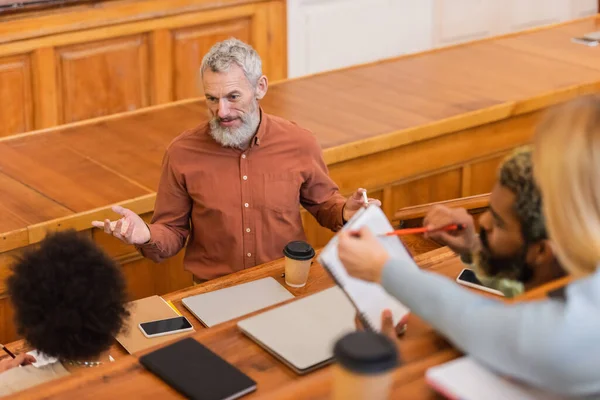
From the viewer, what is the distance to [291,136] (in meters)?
2.57

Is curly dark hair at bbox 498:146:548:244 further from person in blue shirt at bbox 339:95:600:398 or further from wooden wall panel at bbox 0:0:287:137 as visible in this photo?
wooden wall panel at bbox 0:0:287:137

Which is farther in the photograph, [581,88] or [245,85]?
[581,88]

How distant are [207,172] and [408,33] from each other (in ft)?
12.4

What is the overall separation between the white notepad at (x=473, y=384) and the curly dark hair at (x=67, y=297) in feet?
1.94

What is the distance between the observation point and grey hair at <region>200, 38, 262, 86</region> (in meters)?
2.44

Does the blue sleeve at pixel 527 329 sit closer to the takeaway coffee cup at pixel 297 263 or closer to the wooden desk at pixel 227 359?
the wooden desk at pixel 227 359

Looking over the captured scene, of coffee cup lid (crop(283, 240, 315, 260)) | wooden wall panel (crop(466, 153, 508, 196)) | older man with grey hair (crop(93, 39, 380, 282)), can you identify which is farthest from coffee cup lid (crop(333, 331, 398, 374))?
wooden wall panel (crop(466, 153, 508, 196))

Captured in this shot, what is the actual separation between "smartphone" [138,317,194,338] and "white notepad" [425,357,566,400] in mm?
874

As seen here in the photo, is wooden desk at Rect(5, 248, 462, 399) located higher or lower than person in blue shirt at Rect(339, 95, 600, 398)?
lower

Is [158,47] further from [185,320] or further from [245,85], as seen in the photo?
[185,320]

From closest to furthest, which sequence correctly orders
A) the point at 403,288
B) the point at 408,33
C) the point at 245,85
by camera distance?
the point at 403,288 → the point at 245,85 → the point at 408,33

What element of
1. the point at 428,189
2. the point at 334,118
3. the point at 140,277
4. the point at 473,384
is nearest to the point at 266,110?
the point at 334,118

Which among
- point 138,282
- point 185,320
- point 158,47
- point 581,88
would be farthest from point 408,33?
point 185,320

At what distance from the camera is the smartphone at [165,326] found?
1998 millimetres
